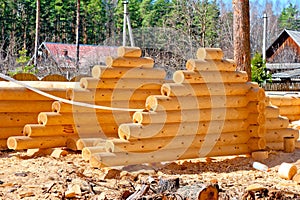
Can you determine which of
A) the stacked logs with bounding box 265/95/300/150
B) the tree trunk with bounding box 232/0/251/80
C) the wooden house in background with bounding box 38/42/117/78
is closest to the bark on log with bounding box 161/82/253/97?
the stacked logs with bounding box 265/95/300/150

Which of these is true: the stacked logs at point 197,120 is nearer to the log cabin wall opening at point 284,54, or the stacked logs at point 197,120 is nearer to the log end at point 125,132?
the log end at point 125,132

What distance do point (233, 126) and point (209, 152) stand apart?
679 mm

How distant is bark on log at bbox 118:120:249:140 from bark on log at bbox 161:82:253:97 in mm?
464

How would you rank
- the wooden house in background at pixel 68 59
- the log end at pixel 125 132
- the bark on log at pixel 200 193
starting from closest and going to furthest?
1. the bark on log at pixel 200 193
2. the log end at pixel 125 132
3. the wooden house in background at pixel 68 59

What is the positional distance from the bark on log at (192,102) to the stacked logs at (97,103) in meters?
0.87

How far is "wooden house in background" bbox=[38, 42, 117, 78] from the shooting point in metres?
22.4

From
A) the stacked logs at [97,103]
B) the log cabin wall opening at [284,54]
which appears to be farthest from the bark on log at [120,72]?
the log cabin wall opening at [284,54]

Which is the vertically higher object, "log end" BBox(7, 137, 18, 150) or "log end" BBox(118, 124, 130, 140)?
"log end" BBox(118, 124, 130, 140)

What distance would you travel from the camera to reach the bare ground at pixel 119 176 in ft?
14.1

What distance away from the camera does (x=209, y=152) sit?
6.81 metres

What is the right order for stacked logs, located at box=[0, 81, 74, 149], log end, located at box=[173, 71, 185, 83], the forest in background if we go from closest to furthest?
log end, located at box=[173, 71, 185, 83], stacked logs, located at box=[0, 81, 74, 149], the forest in background

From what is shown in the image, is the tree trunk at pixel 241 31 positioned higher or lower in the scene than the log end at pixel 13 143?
higher

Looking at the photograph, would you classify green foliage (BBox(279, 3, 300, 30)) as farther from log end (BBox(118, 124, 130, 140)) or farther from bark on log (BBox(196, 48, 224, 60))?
log end (BBox(118, 124, 130, 140))

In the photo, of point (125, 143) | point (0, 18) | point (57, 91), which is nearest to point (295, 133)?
point (125, 143)
